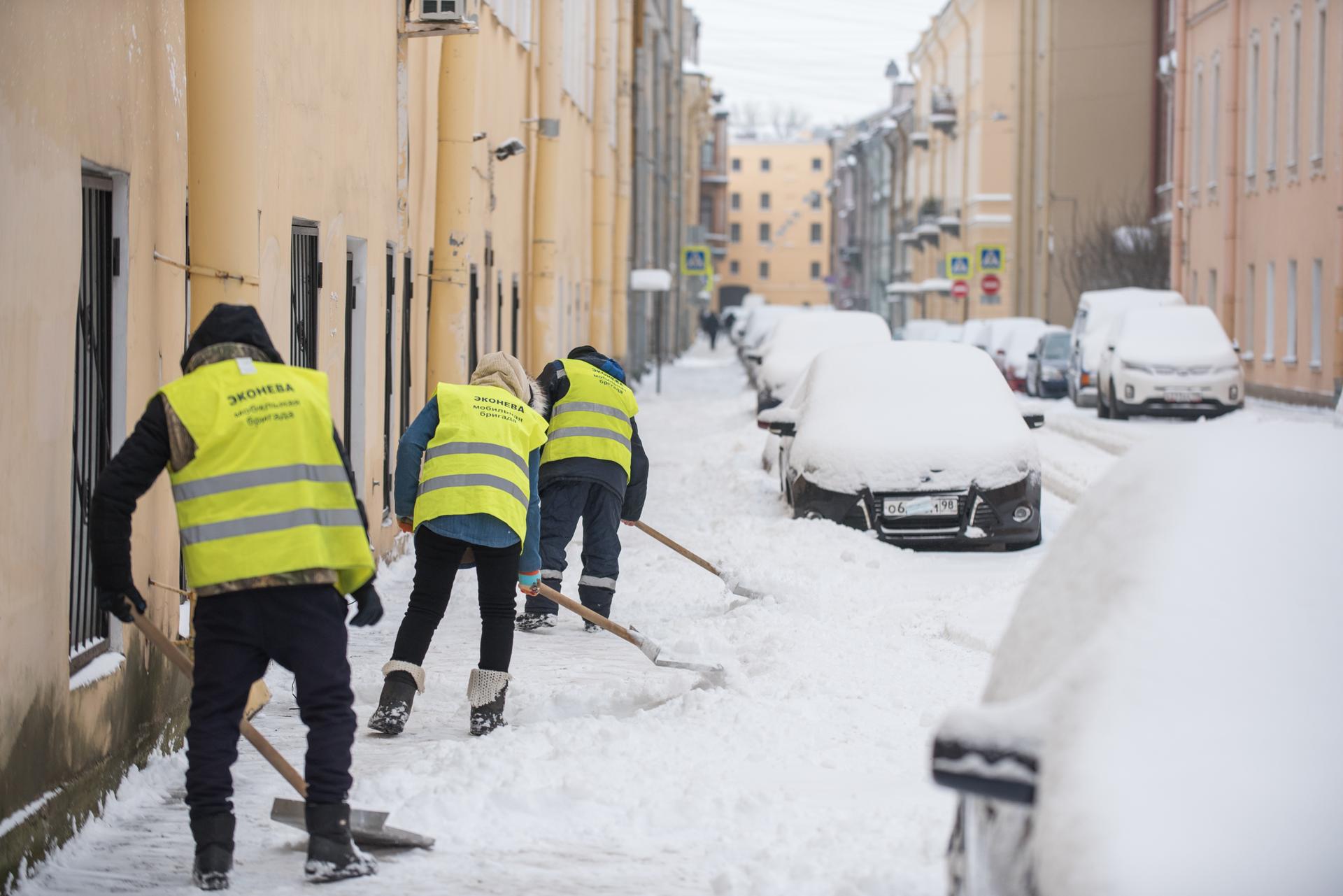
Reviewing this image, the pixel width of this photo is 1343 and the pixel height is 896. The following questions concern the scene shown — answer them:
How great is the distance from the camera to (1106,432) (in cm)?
2412

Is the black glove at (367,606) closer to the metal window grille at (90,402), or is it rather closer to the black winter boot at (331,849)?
the black winter boot at (331,849)

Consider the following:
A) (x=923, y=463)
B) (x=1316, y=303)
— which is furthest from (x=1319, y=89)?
(x=923, y=463)

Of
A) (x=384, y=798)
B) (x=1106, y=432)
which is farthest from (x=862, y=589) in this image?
(x=1106, y=432)

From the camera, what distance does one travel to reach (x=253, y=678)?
5.34 m

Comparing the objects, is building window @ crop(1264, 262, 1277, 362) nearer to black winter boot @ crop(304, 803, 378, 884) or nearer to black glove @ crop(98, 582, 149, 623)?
black winter boot @ crop(304, 803, 378, 884)

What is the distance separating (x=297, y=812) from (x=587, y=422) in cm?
446

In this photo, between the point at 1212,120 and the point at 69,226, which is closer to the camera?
the point at 69,226

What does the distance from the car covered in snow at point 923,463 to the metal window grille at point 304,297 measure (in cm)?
390

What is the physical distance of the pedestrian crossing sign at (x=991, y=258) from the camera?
43.8 m

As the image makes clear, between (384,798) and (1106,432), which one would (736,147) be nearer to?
(1106,432)

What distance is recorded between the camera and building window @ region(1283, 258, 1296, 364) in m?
→ 34.2

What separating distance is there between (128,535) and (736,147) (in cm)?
12958

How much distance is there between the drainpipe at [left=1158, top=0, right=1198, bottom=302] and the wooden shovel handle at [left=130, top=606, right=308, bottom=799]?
3896 cm

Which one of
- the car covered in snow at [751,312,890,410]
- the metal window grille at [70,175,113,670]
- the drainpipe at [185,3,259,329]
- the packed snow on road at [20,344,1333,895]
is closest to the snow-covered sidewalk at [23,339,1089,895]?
the packed snow on road at [20,344,1333,895]
